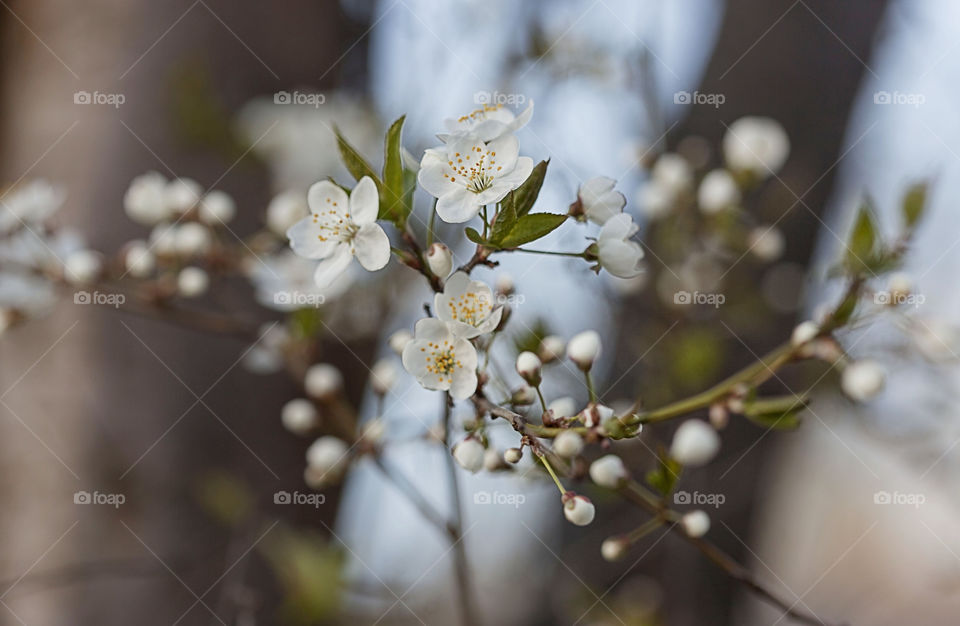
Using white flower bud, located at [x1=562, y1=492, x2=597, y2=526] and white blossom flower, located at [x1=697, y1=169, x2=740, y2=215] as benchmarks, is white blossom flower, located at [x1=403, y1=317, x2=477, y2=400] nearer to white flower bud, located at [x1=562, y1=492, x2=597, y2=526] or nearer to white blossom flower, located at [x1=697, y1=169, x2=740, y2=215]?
white flower bud, located at [x1=562, y1=492, x2=597, y2=526]

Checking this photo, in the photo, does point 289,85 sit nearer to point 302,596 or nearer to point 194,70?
point 194,70

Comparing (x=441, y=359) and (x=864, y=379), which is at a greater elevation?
(x=441, y=359)

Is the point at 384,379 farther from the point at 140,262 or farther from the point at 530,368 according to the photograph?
the point at 140,262
